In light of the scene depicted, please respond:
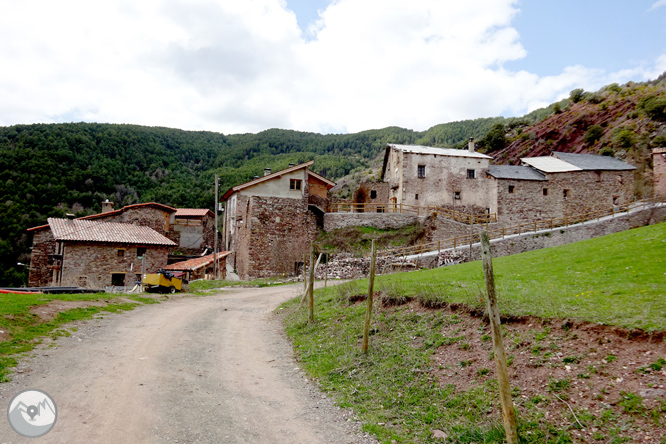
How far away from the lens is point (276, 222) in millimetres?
33688

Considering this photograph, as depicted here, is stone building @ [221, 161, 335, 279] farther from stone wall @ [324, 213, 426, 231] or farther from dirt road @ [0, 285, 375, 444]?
dirt road @ [0, 285, 375, 444]

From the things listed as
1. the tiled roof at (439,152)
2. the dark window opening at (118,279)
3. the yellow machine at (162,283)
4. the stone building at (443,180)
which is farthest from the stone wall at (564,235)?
the dark window opening at (118,279)

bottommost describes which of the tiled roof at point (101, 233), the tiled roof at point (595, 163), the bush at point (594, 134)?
the tiled roof at point (101, 233)

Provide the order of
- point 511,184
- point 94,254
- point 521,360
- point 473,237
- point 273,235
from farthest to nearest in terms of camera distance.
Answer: point 511,184 → point 273,235 → point 473,237 → point 94,254 → point 521,360

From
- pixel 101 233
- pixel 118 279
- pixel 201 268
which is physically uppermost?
pixel 101 233

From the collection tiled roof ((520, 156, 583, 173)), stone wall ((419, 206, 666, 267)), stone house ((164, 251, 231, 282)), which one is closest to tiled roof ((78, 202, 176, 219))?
stone house ((164, 251, 231, 282))

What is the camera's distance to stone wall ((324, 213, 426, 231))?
117ft

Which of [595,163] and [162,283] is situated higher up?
[595,163]

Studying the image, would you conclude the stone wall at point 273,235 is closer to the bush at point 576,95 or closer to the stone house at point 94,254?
the stone house at point 94,254

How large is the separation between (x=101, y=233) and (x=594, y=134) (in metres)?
69.0

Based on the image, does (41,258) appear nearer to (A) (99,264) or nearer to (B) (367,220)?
(A) (99,264)

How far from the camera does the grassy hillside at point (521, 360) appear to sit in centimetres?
513

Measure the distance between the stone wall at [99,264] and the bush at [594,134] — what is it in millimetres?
65131

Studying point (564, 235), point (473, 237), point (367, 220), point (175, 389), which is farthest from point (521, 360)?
point (367, 220)
